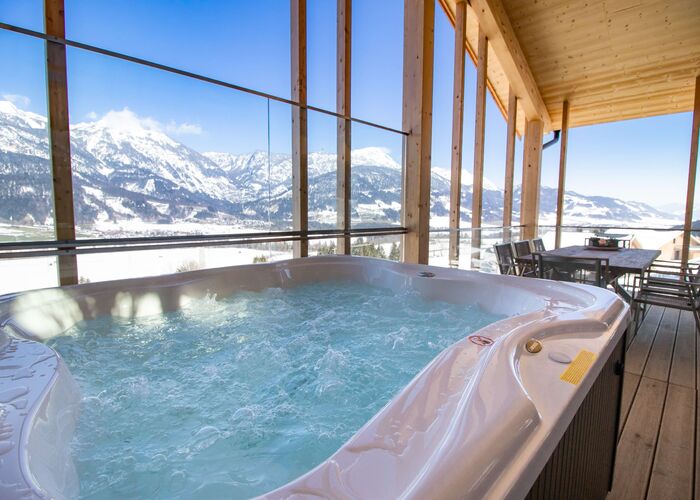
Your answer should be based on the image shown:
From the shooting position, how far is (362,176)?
319 cm

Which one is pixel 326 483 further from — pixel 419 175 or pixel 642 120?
pixel 642 120

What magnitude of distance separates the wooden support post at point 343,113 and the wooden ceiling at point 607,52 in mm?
1910

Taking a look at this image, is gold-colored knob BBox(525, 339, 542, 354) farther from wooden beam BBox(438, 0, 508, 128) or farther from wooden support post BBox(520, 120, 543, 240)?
wooden support post BBox(520, 120, 543, 240)

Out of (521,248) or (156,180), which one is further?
(521,248)

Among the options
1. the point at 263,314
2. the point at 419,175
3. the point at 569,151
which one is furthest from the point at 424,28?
the point at 569,151

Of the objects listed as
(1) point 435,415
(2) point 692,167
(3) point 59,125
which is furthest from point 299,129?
(2) point 692,167

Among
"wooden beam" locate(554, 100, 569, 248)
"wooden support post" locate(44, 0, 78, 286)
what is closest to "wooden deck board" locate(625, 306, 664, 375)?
"wooden support post" locate(44, 0, 78, 286)

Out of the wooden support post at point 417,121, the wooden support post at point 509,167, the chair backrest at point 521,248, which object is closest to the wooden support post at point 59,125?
the wooden support post at point 417,121

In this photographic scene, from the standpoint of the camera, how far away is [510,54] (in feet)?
14.8

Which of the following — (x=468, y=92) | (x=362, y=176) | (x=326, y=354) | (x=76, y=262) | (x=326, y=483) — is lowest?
(x=326, y=354)

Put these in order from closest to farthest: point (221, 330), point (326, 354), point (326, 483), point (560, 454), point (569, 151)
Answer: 1. point (326, 483)
2. point (560, 454)
3. point (326, 354)
4. point (221, 330)
5. point (569, 151)

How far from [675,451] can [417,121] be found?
110 inches

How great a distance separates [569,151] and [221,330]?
6.12 metres

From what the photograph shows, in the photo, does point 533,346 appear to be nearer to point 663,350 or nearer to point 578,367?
point 578,367
